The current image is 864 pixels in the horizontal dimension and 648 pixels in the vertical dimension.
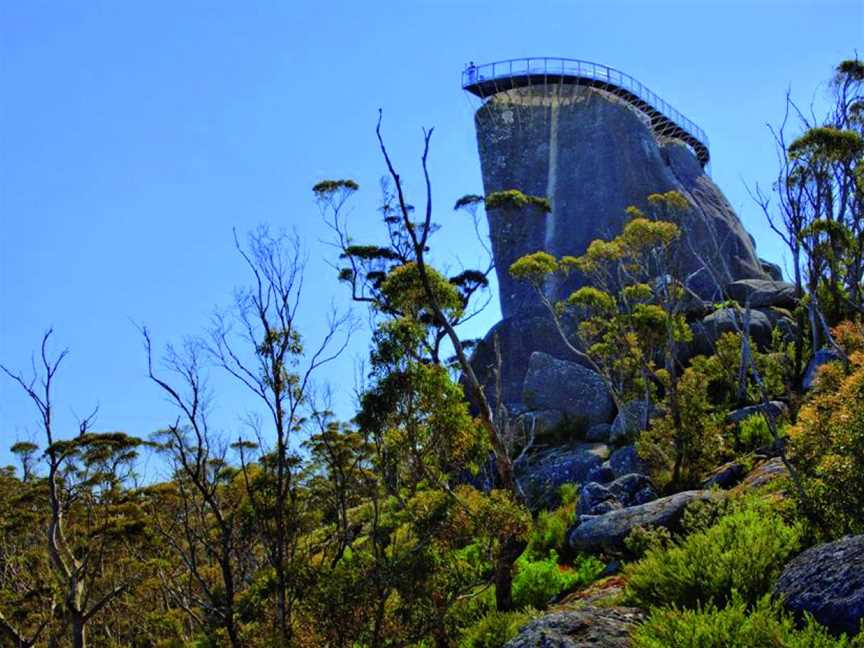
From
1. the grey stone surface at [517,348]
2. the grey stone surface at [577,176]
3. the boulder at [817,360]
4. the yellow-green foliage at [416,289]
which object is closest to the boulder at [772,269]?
the grey stone surface at [577,176]

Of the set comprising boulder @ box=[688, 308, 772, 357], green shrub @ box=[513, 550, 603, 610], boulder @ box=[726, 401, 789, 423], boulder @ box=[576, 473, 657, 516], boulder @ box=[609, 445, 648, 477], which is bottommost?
green shrub @ box=[513, 550, 603, 610]

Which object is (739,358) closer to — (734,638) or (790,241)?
(790,241)

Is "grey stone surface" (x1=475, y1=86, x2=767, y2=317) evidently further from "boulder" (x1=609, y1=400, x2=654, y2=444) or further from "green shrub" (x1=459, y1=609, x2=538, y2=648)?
"green shrub" (x1=459, y1=609, x2=538, y2=648)

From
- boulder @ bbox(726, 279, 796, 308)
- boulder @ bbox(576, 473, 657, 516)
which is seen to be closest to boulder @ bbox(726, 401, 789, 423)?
boulder @ bbox(576, 473, 657, 516)

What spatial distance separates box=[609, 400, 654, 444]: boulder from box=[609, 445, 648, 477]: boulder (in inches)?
81.4

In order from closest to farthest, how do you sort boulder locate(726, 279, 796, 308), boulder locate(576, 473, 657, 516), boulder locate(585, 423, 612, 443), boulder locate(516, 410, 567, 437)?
boulder locate(576, 473, 657, 516), boulder locate(585, 423, 612, 443), boulder locate(516, 410, 567, 437), boulder locate(726, 279, 796, 308)

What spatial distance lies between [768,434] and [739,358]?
5.05m

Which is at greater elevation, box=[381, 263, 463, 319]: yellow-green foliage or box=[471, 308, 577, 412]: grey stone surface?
box=[471, 308, 577, 412]: grey stone surface

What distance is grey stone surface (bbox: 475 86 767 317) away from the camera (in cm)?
3691

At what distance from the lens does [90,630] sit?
2467 centimetres

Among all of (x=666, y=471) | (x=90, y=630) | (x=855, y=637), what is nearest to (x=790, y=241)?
(x=666, y=471)

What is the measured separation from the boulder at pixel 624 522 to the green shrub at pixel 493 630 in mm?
2193

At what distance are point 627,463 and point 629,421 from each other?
11.8 ft

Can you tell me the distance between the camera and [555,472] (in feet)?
73.3
